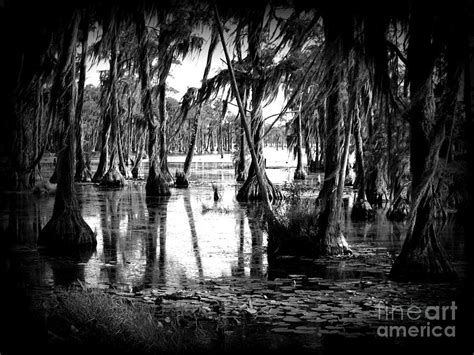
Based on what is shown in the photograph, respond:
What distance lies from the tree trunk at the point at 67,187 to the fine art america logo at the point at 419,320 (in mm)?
6328

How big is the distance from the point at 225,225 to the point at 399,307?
8.42 m

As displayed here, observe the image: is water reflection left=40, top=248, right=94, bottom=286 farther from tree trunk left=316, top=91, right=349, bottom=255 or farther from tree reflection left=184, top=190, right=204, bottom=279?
tree trunk left=316, top=91, right=349, bottom=255

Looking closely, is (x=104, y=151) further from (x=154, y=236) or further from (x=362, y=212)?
(x=154, y=236)

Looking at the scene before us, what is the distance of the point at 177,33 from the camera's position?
42.2 ft

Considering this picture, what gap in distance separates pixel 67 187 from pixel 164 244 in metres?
2.26

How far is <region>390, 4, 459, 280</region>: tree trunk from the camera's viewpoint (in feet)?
24.4

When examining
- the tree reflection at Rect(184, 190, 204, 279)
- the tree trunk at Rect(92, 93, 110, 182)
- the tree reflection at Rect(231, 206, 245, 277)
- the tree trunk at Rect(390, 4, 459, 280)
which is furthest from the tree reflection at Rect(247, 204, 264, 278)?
the tree trunk at Rect(92, 93, 110, 182)

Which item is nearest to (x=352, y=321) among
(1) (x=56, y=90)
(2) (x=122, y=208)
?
(1) (x=56, y=90)

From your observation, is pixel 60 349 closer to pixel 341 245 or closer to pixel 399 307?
pixel 399 307

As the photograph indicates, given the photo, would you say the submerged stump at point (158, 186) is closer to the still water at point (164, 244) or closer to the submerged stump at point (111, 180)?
the still water at point (164, 244)

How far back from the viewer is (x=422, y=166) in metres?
7.83

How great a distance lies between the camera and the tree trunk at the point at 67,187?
1047 centimetres

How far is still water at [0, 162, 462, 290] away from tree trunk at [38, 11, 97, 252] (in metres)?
0.43

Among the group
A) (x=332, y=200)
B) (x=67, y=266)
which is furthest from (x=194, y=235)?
(x=67, y=266)
